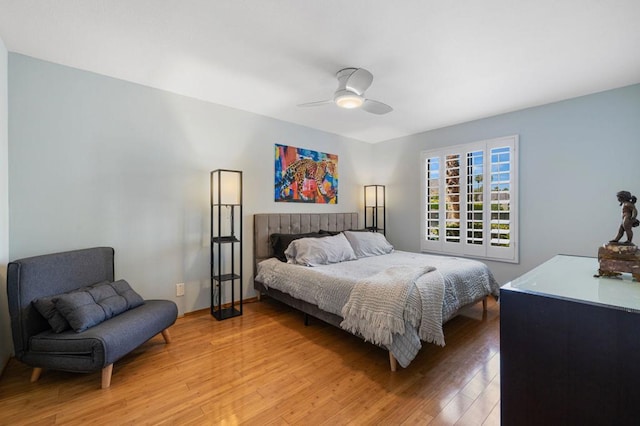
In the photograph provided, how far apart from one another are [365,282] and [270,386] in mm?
1066

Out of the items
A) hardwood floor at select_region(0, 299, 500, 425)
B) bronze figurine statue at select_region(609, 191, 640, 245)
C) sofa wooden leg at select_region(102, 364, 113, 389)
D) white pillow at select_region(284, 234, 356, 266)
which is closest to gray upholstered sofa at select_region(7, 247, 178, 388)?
sofa wooden leg at select_region(102, 364, 113, 389)

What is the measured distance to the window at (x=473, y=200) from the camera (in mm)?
3783

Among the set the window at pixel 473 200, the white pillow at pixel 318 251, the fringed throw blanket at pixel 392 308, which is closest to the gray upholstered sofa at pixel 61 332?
Result: the white pillow at pixel 318 251

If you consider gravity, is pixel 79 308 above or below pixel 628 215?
below

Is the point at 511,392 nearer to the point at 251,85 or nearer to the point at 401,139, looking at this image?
the point at 251,85

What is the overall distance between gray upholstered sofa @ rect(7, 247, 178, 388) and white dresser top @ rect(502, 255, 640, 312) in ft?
8.01

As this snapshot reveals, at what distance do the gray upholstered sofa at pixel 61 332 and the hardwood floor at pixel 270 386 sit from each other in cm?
21

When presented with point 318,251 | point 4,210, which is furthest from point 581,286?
point 4,210

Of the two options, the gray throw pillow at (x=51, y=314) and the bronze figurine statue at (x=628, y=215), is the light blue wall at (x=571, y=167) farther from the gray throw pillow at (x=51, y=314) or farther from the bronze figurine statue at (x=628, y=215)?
the gray throw pillow at (x=51, y=314)

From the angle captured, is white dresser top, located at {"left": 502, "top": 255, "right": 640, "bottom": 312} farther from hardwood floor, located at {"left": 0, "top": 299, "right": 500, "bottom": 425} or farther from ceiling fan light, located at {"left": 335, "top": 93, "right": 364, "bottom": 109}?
ceiling fan light, located at {"left": 335, "top": 93, "right": 364, "bottom": 109}

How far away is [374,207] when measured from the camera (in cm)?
523

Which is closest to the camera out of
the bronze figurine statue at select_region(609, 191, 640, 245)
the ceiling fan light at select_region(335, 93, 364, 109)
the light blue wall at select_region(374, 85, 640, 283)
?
the bronze figurine statue at select_region(609, 191, 640, 245)

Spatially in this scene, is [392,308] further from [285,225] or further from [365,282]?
[285,225]

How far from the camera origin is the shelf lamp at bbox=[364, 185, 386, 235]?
5225 millimetres
